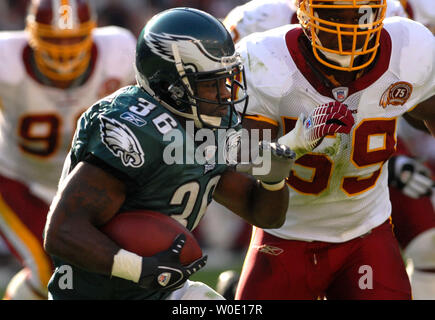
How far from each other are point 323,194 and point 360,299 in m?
0.41

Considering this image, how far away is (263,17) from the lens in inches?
188

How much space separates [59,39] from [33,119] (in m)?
0.45

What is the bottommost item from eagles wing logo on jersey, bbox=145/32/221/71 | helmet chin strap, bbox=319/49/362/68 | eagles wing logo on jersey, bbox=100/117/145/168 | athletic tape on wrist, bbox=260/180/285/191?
athletic tape on wrist, bbox=260/180/285/191

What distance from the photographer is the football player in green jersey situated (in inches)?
119

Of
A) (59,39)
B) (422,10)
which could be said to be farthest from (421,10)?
(59,39)

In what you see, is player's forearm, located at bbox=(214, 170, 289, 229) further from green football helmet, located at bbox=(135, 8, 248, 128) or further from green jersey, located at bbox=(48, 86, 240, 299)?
green football helmet, located at bbox=(135, 8, 248, 128)

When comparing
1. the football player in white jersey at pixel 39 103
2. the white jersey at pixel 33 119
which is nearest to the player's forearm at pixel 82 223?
the football player in white jersey at pixel 39 103

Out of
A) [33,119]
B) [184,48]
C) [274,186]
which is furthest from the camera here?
[33,119]

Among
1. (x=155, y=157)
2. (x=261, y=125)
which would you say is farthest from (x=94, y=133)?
(x=261, y=125)

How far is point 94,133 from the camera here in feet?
10.2

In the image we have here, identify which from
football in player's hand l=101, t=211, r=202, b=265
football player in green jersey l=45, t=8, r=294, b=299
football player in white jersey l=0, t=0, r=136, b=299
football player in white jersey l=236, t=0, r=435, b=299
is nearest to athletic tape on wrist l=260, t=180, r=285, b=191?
football player in green jersey l=45, t=8, r=294, b=299

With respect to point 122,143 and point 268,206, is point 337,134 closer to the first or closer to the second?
point 268,206

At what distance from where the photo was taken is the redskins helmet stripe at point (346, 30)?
348 centimetres

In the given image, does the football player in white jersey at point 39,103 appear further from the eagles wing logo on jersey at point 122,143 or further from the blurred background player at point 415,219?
the eagles wing logo on jersey at point 122,143
